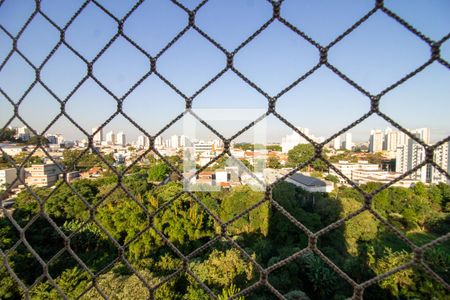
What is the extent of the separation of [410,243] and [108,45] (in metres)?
0.68

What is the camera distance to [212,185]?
6.70 metres

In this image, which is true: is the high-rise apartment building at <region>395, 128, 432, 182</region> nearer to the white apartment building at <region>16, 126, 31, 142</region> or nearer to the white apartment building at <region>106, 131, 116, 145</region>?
the white apartment building at <region>16, 126, 31, 142</region>

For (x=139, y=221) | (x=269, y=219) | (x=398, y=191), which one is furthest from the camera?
(x=398, y=191)

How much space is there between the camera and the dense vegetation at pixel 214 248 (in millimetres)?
3201

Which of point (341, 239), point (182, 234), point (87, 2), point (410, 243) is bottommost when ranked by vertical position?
point (341, 239)

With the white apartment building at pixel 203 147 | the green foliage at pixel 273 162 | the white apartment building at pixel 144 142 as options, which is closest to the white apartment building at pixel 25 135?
the white apartment building at pixel 144 142

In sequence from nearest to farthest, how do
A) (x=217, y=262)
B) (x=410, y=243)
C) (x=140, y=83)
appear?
(x=410, y=243) → (x=140, y=83) → (x=217, y=262)

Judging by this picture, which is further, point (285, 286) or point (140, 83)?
point (285, 286)

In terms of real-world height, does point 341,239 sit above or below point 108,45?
below

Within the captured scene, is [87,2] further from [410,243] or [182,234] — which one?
[182,234]

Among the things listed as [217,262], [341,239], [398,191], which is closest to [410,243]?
[217,262]

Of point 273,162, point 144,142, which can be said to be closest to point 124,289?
point 144,142

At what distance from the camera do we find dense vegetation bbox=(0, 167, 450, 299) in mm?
3201

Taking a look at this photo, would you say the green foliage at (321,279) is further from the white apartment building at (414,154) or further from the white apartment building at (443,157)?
the white apartment building at (443,157)
